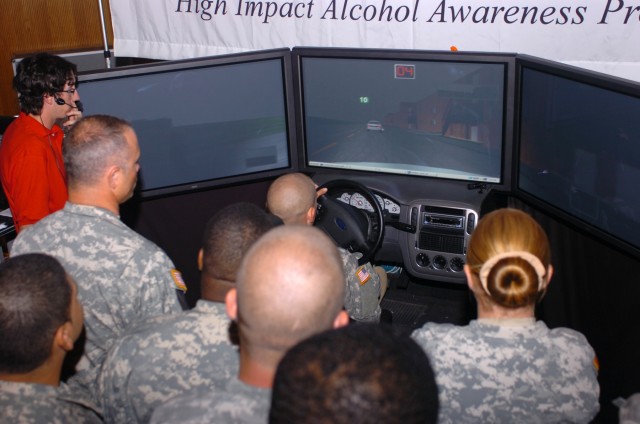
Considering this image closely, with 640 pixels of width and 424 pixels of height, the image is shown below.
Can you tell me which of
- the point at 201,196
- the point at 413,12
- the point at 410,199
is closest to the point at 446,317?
the point at 410,199

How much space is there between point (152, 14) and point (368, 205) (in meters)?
2.78

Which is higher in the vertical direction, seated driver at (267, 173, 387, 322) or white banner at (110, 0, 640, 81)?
white banner at (110, 0, 640, 81)

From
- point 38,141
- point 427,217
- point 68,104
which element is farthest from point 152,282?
point 427,217

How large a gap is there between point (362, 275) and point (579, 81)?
45.5 inches

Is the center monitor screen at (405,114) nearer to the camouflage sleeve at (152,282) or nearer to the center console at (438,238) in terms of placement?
the center console at (438,238)

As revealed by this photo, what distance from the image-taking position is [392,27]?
4.57 metres

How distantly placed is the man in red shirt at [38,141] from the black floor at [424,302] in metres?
1.95

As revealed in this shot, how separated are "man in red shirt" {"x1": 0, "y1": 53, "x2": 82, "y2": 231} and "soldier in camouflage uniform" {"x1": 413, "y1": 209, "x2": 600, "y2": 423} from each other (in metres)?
1.89

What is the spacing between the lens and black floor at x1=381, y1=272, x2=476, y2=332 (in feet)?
13.7

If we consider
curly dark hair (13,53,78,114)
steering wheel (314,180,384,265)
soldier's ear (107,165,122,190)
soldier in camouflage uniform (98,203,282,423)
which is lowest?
steering wheel (314,180,384,265)

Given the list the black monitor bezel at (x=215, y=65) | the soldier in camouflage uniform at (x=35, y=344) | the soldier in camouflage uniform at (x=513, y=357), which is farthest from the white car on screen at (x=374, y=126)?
the soldier in camouflage uniform at (x=35, y=344)

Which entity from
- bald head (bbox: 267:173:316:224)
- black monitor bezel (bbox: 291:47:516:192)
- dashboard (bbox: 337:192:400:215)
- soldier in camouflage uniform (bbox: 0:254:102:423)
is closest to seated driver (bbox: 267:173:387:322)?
bald head (bbox: 267:173:316:224)

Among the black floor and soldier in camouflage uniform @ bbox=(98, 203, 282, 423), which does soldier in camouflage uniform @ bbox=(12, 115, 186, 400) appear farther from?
the black floor

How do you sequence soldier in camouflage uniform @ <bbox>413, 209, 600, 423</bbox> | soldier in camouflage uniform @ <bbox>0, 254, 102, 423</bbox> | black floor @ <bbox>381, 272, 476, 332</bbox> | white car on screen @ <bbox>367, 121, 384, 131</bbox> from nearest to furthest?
1. soldier in camouflage uniform @ <bbox>0, 254, 102, 423</bbox>
2. soldier in camouflage uniform @ <bbox>413, 209, 600, 423</bbox>
3. white car on screen @ <bbox>367, 121, 384, 131</bbox>
4. black floor @ <bbox>381, 272, 476, 332</bbox>
